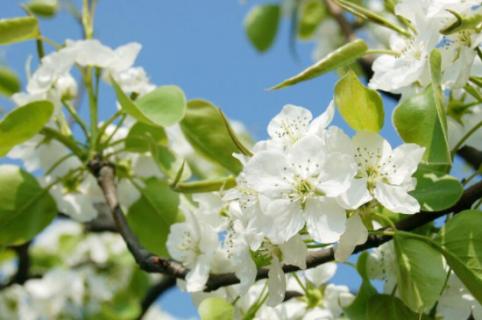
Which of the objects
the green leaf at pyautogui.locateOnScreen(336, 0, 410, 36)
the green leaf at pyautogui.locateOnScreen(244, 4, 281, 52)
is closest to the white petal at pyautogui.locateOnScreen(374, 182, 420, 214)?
the green leaf at pyautogui.locateOnScreen(336, 0, 410, 36)

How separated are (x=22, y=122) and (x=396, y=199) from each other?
2.14ft

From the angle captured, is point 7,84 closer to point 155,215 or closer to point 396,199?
point 155,215

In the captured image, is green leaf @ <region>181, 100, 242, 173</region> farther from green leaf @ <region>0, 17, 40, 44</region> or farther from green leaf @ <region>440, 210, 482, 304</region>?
green leaf @ <region>440, 210, 482, 304</region>

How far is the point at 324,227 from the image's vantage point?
36.4 inches

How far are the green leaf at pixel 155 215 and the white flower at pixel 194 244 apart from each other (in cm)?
18

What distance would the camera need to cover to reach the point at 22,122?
1287 millimetres

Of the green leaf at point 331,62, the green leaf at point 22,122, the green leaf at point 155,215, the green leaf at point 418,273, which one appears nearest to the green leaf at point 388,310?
the green leaf at point 418,273

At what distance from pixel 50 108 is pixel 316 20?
1989mm

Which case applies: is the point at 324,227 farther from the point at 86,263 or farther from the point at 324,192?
the point at 86,263

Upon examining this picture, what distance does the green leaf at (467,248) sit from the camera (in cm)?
92

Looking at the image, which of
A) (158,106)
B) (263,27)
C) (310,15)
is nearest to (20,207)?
(158,106)

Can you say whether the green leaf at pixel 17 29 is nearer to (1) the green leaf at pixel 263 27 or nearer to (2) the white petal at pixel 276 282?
(2) the white petal at pixel 276 282

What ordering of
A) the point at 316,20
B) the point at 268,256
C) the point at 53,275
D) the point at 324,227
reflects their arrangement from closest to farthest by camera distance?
the point at 324,227 → the point at 268,256 → the point at 53,275 → the point at 316,20

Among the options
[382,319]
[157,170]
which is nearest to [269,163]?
[382,319]
